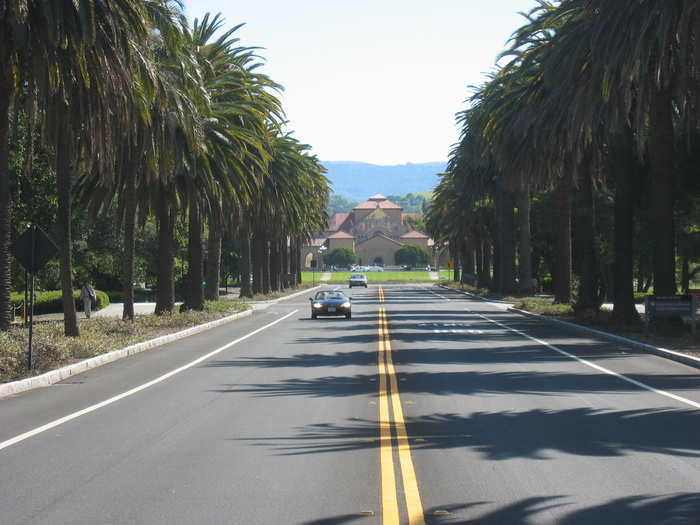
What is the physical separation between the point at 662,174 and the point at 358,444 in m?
19.5

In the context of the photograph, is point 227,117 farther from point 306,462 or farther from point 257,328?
point 306,462

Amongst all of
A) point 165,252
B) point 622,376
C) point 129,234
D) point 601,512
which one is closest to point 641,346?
point 622,376

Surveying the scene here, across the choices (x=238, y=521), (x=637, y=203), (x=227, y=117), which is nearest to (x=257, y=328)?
(x=227, y=117)

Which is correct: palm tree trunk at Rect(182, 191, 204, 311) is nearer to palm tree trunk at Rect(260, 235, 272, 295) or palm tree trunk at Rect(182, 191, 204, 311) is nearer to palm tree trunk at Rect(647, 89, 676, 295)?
palm tree trunk at Rect(647, 89, 676, 295)

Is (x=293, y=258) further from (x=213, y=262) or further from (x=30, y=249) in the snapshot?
(x=30, y=249)

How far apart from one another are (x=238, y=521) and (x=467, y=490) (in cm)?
207

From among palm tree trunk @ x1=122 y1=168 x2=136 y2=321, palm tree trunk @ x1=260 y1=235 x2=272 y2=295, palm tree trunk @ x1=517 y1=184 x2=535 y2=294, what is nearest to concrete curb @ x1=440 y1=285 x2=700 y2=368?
palm tree trunk @ x1=122 y1=168 x2=136 y2=321

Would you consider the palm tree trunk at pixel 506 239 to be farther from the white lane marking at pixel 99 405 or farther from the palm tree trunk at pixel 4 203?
the palm tree trunk at pixel 4 203

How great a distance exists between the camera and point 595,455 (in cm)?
972

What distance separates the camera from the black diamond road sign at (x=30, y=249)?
18625mm

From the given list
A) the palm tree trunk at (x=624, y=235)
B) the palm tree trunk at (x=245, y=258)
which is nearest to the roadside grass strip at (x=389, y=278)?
the palm tree trunk at (x=245, y=258)

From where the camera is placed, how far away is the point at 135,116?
24.0m

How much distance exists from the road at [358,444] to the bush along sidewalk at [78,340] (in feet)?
3.45

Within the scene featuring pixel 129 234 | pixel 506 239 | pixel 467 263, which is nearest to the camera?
pixel 129 234
